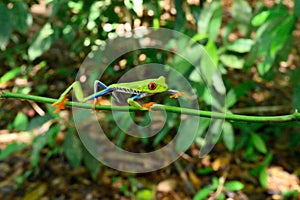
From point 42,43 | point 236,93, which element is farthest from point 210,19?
point 42,43

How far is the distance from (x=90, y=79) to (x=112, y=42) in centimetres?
11

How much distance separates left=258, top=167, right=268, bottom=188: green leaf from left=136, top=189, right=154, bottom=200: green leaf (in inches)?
17.7

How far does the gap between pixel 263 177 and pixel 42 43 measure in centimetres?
102

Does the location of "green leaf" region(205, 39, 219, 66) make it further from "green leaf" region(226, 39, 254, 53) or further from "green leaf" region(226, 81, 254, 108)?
"green leaf" region(226, 81, 254, 108)

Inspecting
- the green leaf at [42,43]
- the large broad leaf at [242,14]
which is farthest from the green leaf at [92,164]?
the large broad leaf at [242,14]

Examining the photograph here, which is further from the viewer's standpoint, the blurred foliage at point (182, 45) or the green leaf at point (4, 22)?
the green leaf at point (4, 22)

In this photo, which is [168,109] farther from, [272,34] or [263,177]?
[263,177]

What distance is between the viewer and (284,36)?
1.24 metres

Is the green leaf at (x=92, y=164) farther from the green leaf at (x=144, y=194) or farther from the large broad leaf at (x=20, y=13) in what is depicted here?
the large broad leaf at (x=20, y=13)

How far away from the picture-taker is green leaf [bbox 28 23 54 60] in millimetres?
1504

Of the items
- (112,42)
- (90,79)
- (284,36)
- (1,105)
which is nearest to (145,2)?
(112,42)

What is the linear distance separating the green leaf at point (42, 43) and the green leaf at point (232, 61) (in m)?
0.61

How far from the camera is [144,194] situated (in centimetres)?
175

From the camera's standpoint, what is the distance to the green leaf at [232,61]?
4.84 feet
